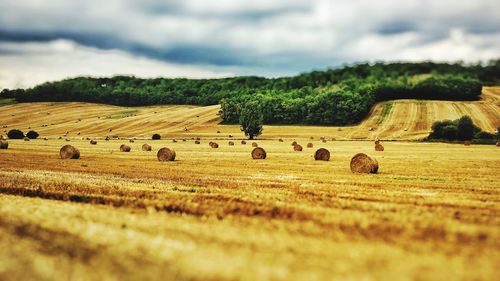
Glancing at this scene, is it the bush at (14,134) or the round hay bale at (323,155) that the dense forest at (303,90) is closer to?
the bush at (14,134)

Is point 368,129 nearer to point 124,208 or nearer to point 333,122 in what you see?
point 333,122

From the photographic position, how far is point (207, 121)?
8731 cm

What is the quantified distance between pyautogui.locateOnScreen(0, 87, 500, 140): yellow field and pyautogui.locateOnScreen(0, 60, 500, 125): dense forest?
11.5 ft

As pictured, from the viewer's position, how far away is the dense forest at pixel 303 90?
86.4 meters

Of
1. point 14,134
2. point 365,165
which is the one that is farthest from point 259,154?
point 14,134

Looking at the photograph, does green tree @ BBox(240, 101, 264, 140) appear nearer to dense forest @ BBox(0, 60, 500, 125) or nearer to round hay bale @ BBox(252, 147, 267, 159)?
dense forest @ BBox(0, 60, 500, 125)

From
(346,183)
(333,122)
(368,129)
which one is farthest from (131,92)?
(346,183)

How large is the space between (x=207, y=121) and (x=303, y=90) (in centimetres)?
2653

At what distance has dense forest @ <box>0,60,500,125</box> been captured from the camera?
86438mm

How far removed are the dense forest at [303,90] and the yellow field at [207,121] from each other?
11.5ft

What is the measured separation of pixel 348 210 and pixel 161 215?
3.24 metres

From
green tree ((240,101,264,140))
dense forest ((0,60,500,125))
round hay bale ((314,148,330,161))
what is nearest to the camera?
round hay bale ((314,148,330,161))

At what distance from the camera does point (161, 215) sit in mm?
7734

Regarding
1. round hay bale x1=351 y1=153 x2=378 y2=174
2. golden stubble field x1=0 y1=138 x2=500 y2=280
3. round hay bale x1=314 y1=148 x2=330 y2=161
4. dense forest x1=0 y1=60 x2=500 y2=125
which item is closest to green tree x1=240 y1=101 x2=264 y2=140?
dense forest x1=0 y1=60 x2=500 y2=125
